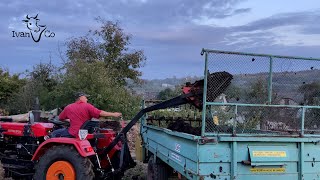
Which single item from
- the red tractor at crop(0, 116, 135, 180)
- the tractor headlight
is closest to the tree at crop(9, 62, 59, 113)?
the red tractor at crop(0, 116, 135, 180)

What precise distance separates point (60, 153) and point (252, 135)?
10.6ft

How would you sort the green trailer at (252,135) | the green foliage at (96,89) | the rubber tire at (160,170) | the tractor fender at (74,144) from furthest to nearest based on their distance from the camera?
the green foliage at (96,89) < the rubber tire at (160,170) < the tractor fender at (74,144) < the green trailer at (252,135)

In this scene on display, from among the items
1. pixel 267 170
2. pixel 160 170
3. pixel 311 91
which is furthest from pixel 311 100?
pixel 160 170

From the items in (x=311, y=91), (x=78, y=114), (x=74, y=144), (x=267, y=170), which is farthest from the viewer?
(x=78, y=114)

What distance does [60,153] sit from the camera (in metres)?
7.16

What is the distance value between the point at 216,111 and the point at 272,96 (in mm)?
956

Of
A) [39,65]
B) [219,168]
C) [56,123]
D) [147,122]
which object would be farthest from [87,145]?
[39,65]

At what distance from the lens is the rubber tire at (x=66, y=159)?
6949mm

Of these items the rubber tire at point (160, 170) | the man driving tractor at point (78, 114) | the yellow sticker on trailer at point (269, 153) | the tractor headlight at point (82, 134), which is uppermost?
the man driving tractor at point (78, 114)

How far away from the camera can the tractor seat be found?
24.5 ft

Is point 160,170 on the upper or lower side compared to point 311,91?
lower

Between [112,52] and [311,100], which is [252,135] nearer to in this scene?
[311,100]

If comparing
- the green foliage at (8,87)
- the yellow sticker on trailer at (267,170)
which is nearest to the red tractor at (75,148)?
the yellow sticker on trailer at (267,170)

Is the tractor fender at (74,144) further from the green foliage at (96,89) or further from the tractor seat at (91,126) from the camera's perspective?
the green foliage at (96,89)
